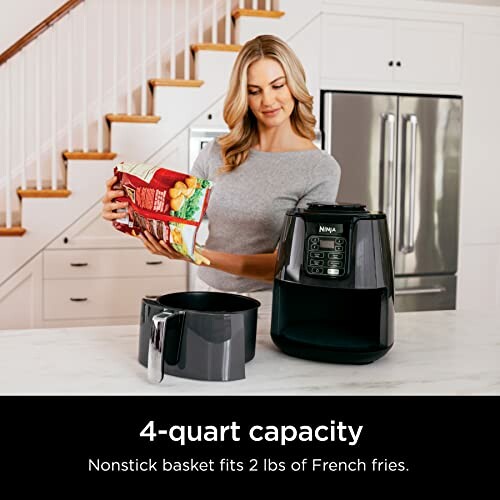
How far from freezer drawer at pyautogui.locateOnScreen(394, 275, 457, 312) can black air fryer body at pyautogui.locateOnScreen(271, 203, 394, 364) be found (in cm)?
299

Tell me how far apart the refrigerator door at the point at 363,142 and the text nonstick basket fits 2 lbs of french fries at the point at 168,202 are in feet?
9.01

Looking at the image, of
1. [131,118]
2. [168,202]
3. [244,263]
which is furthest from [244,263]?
[131,118]

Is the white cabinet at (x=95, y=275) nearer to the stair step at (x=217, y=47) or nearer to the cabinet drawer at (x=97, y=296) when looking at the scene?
the cabinet drawer at (x=97, y=296)

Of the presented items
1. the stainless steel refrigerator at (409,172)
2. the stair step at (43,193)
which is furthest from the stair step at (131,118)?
the stainless steel refrigerator at (409,172)

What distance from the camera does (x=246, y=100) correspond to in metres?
2.23

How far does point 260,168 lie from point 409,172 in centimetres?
237

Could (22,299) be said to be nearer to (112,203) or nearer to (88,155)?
(88,155)

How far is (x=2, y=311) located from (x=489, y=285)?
3.07 meters

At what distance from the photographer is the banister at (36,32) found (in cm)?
392

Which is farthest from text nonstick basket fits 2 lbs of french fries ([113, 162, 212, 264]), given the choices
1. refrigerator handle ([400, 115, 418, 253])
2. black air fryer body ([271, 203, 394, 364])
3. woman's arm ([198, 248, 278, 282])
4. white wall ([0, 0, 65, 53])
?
white wall ([0, 0, 65, 53])

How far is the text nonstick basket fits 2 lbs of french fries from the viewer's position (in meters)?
1.53

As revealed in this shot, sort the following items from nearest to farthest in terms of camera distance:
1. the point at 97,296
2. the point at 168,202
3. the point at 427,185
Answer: the point at 168,202 < the point at 97,296 < the point at 427,185

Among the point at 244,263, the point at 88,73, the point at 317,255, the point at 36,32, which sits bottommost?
the point at 244,263
